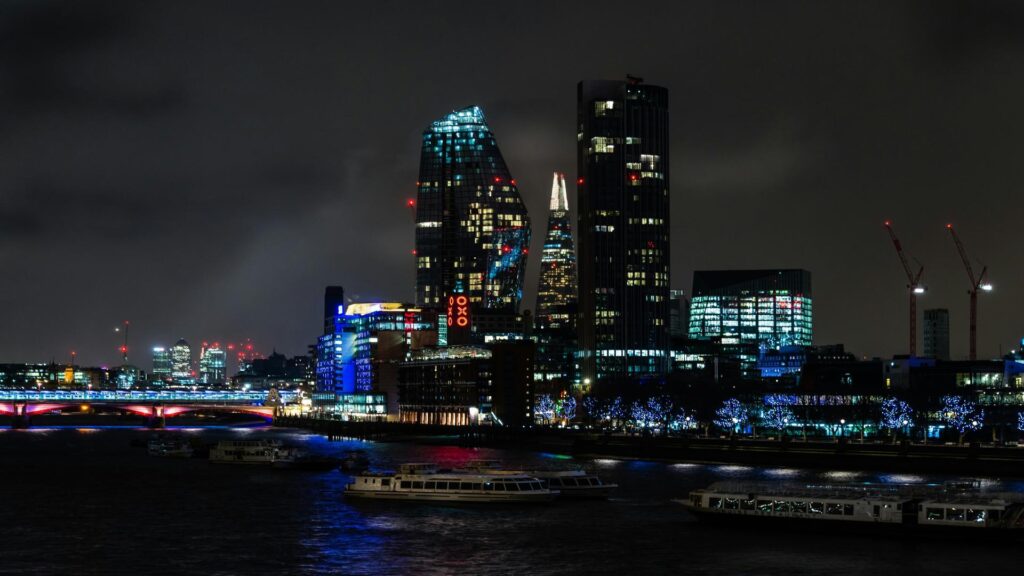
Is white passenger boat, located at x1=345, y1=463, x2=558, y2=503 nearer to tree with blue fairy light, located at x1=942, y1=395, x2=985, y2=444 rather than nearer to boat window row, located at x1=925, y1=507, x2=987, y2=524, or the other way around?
boat window row, located at x1=925, y1=507, x2=987, y2=524

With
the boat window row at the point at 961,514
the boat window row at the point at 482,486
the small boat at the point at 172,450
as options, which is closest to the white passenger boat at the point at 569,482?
the boat window row at the point at 482,486

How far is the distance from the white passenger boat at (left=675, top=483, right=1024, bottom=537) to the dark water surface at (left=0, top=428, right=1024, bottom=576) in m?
1.26

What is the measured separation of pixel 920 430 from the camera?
192625 mm

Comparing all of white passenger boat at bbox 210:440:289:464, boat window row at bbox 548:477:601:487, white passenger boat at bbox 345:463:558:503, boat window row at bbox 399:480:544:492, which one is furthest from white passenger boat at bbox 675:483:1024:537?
white passenger boat at bbox 210:440:289:464

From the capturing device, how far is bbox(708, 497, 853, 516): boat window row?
8600 centimetres

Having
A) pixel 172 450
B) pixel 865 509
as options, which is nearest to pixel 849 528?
pixel 865 509

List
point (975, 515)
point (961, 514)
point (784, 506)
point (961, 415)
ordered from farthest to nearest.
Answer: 1. point (961, 415)
2. point (784, 506)
3. point (961, 514)
4. point (975, 515)

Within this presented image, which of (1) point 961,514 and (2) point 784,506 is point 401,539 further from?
(1) point 961,514

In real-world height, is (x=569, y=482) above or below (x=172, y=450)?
above

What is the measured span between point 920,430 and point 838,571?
12623cm

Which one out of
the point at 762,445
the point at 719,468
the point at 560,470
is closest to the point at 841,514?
the point at 560,470

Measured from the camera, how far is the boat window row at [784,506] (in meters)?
86.0

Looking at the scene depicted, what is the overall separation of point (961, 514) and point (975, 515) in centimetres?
81

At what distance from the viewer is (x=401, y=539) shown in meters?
86.2
